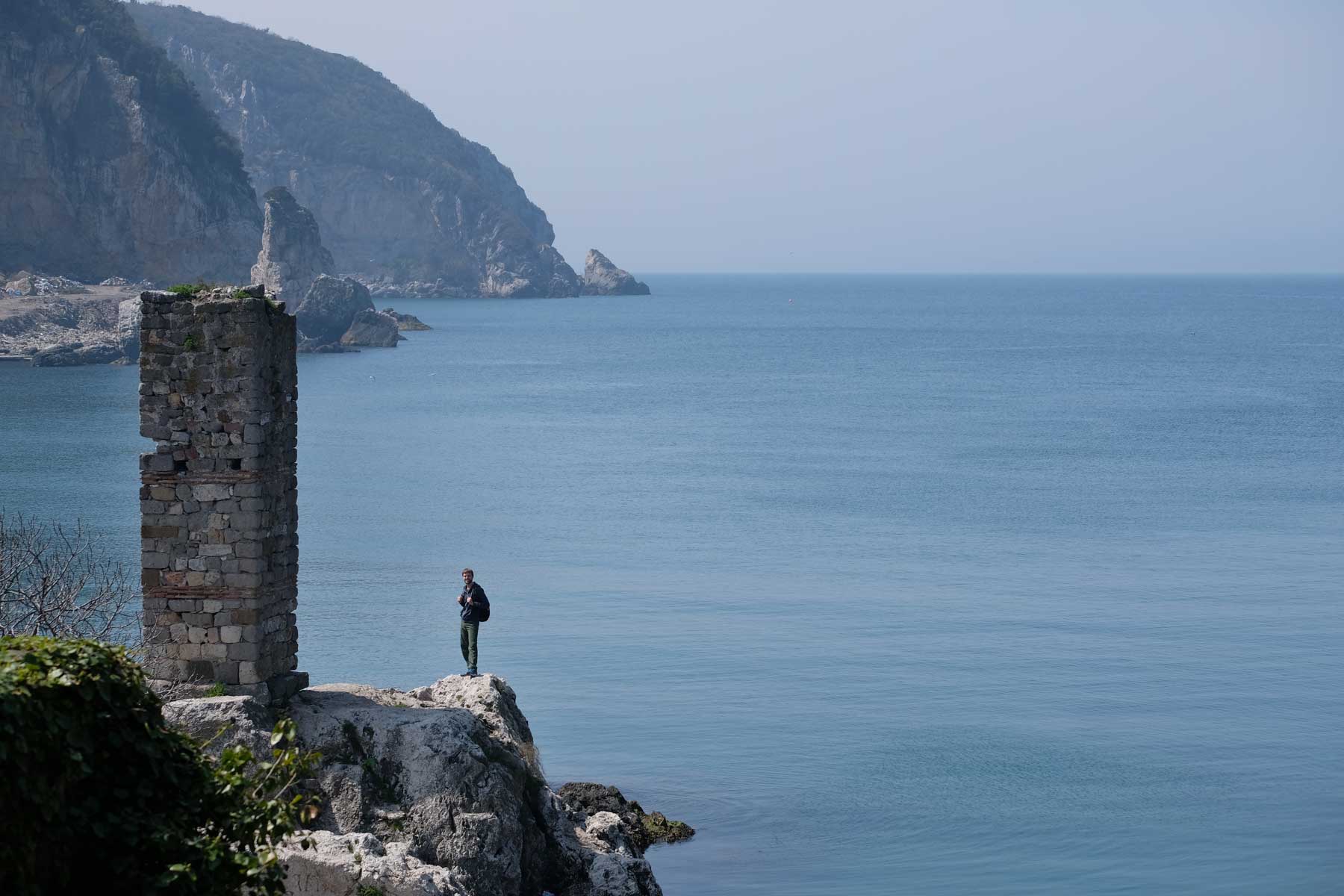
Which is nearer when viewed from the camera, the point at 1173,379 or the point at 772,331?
the point at 1173,379

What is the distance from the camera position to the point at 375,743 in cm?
1644

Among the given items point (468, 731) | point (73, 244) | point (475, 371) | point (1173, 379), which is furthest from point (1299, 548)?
point (73, 244)

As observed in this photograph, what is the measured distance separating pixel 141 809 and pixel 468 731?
5703 mm

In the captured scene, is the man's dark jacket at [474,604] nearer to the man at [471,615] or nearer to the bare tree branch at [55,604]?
the man at [471,615]

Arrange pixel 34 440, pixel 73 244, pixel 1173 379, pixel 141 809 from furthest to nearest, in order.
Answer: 1. pixel 73 244
2. pixel 1173 379
3. pixel 34 440
4. pixel 141 809

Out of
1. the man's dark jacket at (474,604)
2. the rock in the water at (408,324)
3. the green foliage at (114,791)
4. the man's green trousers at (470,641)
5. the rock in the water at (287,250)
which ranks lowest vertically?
the rock in the water at (408,324)

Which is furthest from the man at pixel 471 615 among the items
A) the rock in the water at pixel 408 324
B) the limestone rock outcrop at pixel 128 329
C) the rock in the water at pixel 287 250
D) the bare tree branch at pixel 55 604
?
the rock in the water at pixel 408 324

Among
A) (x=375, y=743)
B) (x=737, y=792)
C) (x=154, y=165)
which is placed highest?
(x=154, y=165)

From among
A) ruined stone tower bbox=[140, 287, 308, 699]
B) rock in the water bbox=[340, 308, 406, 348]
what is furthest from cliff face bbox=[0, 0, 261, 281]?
ruined stone tower bbox=[140, 287, 308, 699]

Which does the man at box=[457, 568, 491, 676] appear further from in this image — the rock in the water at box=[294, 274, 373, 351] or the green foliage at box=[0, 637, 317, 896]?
the rock in the water at box=[294, 274, 373, 351]

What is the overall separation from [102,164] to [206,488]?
11343 centimetres

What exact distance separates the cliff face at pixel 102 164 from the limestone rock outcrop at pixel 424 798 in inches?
4205

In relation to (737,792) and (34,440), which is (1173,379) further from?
(737,792)

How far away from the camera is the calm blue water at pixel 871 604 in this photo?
24250 mm
